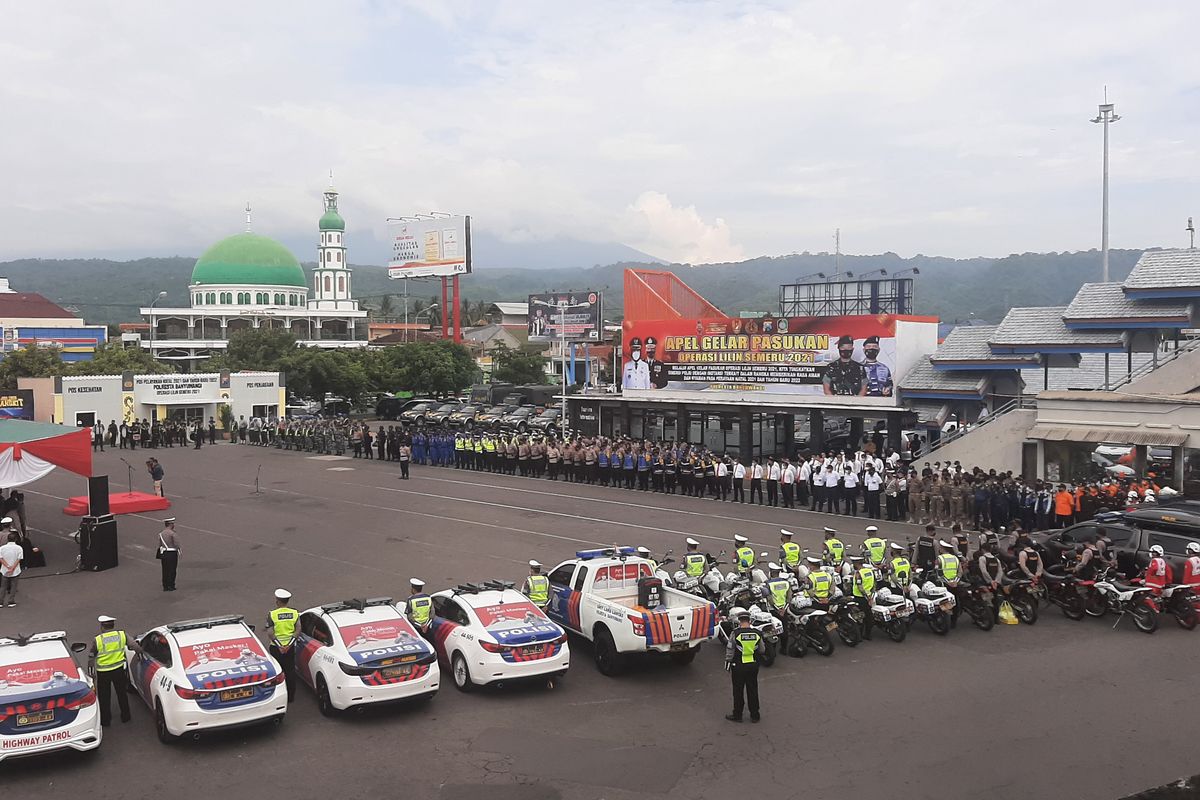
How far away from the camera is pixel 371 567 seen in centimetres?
1888

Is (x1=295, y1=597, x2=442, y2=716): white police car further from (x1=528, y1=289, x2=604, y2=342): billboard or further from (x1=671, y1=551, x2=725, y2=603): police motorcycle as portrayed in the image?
(x1=528, y1=289, x2=604, y2=342): billboard

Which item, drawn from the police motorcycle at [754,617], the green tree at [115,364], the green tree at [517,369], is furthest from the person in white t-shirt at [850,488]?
Answer: the green tree at [517,369]

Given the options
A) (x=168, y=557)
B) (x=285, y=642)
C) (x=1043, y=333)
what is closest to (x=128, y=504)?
(x=168, y=557)

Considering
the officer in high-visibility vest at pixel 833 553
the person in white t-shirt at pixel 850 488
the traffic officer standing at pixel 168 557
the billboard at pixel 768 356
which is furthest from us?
the billboard at pixel 768 356

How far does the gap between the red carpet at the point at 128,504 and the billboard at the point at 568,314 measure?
128 ft

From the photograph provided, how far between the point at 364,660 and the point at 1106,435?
20.4 metres

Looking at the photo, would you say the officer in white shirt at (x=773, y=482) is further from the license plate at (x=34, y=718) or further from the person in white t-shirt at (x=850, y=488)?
the license plate at (x=34, y=718)

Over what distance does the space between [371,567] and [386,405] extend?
144 feet

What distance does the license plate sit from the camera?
9.25 meters

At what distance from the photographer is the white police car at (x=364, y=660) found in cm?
1073

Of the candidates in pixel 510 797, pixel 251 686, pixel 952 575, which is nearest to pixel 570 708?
pixel 510 797

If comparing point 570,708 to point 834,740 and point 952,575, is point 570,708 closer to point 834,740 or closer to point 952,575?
point 834,740

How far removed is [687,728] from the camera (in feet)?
35.0

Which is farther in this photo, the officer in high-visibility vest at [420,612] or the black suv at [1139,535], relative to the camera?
the black suv at [1139,535]
